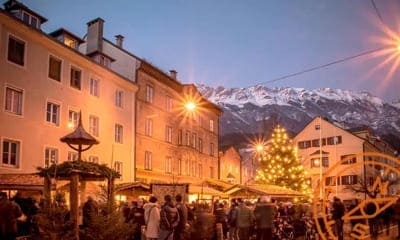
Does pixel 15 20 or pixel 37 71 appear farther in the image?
pixel 37 71

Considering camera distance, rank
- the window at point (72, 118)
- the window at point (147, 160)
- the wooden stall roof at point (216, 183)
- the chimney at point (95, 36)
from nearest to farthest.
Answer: the window at point (72, 118), the window at point (147, 160), the chimney at point (95, 36), the wooden stall roof at point (216, 183)

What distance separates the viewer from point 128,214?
1920 cm

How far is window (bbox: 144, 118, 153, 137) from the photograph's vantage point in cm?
4112

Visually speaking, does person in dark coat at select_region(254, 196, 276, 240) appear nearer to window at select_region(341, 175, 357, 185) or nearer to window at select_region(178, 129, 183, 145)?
window at select_region(178, 129, 183, 145)

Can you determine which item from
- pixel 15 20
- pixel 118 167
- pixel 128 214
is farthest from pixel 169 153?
pixel 128 214

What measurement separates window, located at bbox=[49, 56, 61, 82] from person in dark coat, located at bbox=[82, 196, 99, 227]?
15584mm

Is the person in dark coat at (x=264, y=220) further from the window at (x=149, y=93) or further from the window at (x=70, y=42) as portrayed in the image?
the window at (x=149, y=93)

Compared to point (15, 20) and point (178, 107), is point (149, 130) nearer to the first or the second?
point (178, 107)

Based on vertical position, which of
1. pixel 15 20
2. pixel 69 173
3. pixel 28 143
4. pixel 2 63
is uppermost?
pixel 15 20

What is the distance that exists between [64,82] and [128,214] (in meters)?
14.3

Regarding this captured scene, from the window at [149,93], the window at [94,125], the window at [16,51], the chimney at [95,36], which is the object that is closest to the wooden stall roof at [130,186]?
the window at [16,51]

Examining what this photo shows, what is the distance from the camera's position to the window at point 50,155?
28.9 m

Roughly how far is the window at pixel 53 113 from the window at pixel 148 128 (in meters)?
11.4

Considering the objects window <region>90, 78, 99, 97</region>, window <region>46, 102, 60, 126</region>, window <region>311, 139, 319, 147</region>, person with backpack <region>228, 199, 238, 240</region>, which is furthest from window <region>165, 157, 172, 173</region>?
window <region>311, 139, 319, 147</region>
